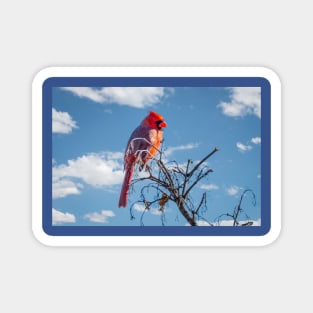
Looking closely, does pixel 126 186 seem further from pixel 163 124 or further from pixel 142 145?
pixel 163 124

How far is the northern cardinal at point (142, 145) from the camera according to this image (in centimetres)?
211

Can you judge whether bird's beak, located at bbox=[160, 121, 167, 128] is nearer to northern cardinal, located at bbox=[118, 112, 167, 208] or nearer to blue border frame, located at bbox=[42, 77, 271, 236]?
northern cardinal, located at bbox=[118, 112, 167, 208]

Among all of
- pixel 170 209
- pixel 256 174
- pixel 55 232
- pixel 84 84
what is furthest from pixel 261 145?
pixel 55 232

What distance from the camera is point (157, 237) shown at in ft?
6.81

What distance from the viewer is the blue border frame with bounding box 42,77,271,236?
2084 mm

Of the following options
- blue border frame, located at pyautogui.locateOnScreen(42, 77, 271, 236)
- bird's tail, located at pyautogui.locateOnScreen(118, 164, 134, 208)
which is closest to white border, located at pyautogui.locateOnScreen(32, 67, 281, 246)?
blue border frame, located at pyautogui.locateOnScreen(42, 77, 271, 236)

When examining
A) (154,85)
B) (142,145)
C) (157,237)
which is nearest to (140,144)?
(142,145)

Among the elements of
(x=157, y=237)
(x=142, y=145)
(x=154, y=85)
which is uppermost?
(x=154, y=85)

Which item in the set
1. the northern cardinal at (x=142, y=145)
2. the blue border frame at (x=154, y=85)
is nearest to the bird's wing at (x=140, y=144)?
the northern cardinal at (x=142, y=145)

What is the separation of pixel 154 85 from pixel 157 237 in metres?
0.63

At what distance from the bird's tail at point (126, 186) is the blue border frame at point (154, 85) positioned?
10cm

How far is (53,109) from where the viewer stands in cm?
211

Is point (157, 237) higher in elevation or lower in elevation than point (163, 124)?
lower
